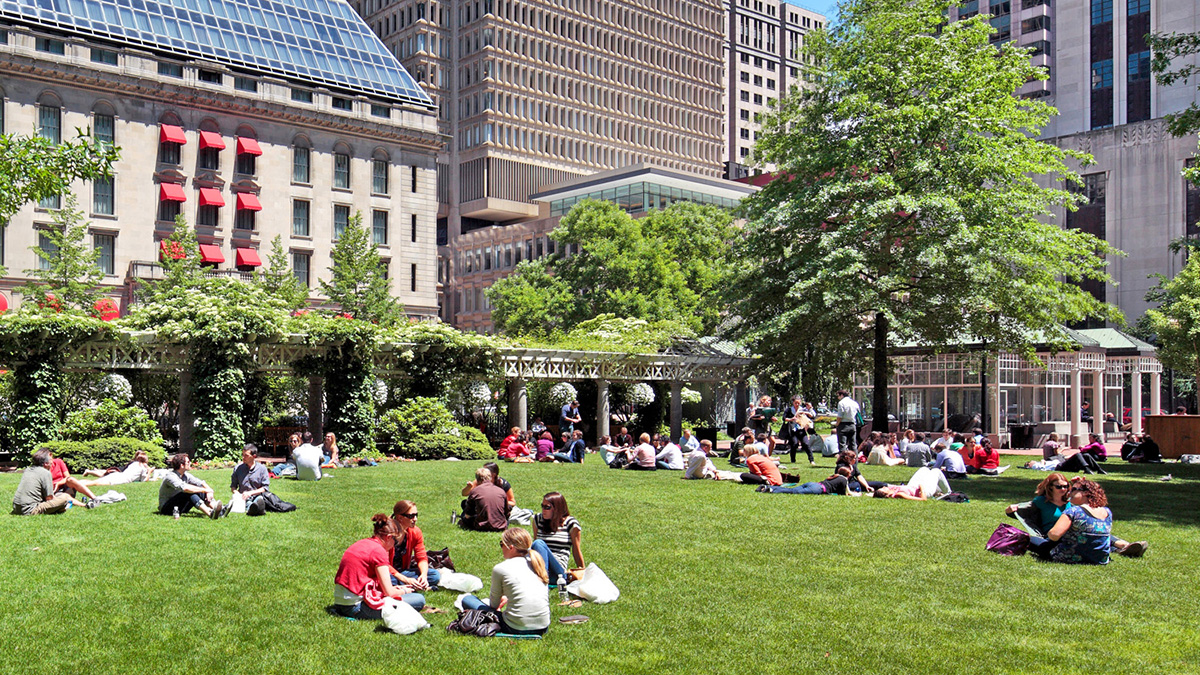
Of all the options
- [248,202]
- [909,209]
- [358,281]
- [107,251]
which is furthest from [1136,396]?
[107,251]

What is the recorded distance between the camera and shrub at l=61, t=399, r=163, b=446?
26.4 meters

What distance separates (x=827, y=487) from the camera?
20062 mm


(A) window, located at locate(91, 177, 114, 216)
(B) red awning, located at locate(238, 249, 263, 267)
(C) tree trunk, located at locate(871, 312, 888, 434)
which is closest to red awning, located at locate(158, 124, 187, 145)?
(A) window, located at locate(91, 177, 114, 216)

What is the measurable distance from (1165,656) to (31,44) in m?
63.0

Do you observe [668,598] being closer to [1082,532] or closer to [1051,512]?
[1082,532]

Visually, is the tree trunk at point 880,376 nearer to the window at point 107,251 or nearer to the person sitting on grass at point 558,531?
the person sitting on grass at point 558,531

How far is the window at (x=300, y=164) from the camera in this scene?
67.6 meters

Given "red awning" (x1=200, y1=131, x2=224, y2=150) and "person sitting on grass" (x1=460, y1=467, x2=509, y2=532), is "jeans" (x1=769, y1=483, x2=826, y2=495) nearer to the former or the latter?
"person sitting on grass" (x1=460, y1=467, x2=509, y2=532)

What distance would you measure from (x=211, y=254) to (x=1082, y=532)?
188ft

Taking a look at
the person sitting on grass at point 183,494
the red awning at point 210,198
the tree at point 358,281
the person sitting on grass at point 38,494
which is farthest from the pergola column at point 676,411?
the red awning at point 210,198

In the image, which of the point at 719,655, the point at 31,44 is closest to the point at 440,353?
the point at 719,655

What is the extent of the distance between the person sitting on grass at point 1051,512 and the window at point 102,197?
58.0m

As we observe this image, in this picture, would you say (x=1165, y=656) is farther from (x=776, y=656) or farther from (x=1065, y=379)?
(x=1065, y=379)

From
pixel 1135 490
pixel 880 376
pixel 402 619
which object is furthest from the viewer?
pixel 880 376
